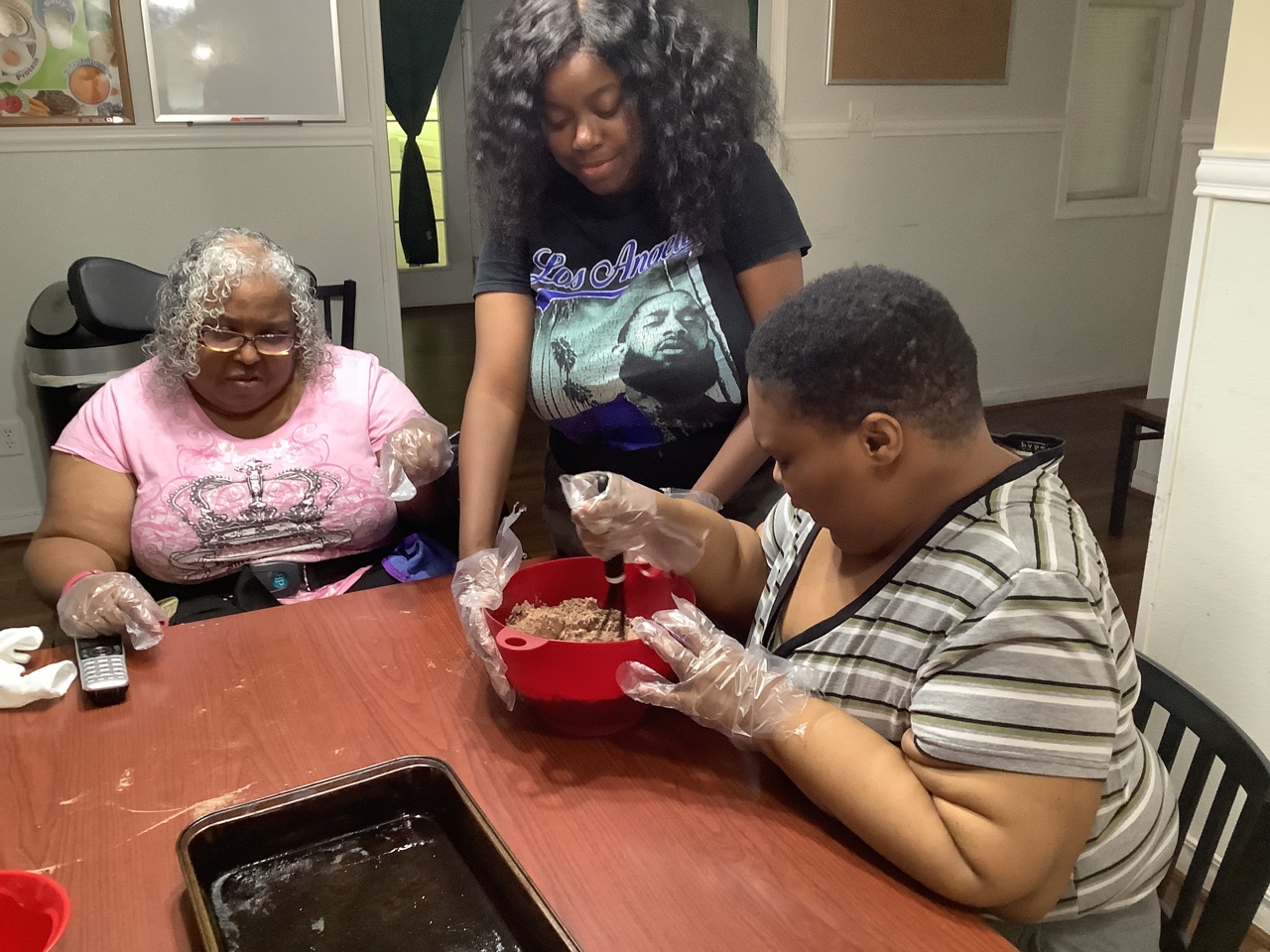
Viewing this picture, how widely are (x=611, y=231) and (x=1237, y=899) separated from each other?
3.59 ft

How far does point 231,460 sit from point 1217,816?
1.42 metres

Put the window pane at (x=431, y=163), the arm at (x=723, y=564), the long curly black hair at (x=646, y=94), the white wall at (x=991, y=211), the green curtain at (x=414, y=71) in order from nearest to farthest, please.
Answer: the arm at (x=723, y=564) → the long curly black hair at (x=646, y=94) → the white wall at (x=991, y=211) → the green curtain at (x=414, y=71) → the window pane at (x=431, y=163)

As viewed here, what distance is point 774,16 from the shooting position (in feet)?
12.3

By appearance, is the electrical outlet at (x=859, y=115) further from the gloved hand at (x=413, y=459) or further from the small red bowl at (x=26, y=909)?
the small red bowl at (x=26, y=909)

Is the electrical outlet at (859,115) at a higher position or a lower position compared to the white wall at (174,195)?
higher

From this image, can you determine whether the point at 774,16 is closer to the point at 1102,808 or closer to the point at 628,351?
the point at 628,351

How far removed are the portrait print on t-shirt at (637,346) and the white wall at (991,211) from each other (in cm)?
263

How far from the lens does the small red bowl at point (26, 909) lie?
75 cm

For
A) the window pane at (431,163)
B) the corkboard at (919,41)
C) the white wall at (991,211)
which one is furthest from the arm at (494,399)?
the window pane at (431,163)

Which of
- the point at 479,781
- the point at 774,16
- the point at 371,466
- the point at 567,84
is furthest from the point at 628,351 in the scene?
the point at 774,16

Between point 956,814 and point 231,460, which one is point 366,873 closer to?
point 956,814

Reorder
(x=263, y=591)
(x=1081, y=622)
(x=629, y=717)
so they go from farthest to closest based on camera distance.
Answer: (x=263, y=591) < (x=629, y=717) < (x=1081, y=622)

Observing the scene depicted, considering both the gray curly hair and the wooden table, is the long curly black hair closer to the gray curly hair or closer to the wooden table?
the gray curly hair

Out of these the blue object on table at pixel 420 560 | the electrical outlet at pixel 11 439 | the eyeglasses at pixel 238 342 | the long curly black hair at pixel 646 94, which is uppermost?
the long curly black hair at pixel 646 94
